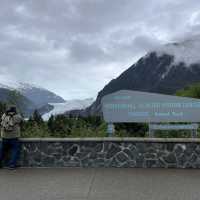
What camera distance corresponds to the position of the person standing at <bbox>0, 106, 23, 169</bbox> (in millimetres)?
10273

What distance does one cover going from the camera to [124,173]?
958 cm

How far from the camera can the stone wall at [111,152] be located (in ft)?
34.4

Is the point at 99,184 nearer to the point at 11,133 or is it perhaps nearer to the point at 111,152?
the point at 111,152

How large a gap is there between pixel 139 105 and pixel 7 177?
4.08 metres

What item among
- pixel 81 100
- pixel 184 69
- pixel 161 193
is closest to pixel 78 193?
pixel 161 193

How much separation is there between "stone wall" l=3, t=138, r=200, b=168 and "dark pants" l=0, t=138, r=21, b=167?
32 centimetres

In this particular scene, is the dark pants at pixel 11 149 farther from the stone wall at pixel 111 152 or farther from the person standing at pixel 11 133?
the stone wall at pixel 111 152

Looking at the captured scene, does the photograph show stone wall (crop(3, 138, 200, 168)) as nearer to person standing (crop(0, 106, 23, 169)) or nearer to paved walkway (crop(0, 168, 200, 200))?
person standing (crop(0, 106, 23, 169))

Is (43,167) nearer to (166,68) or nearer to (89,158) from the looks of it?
(89,158)

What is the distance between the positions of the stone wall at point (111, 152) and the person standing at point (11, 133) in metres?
0.37

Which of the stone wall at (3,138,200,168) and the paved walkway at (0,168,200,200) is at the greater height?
the stone wall at (3,138,200,168)

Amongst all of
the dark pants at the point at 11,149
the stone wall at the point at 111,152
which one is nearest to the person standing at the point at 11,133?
the dark pants at the point at 11,149

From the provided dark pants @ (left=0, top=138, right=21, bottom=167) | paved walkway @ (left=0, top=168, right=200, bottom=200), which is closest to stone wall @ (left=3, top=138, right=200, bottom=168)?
dark pants @ (left=0, top=138, right=21, bottom=167)

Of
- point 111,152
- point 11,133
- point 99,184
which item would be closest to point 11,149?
point 11,133
